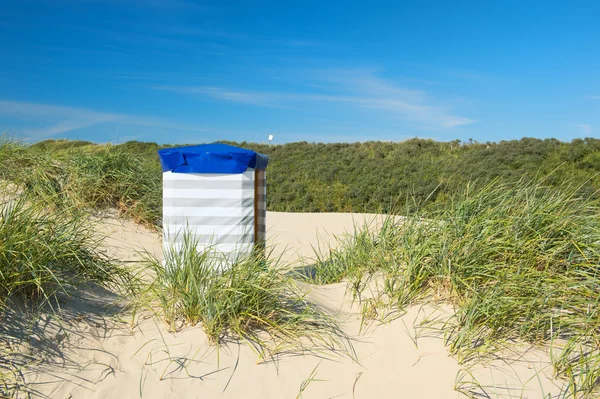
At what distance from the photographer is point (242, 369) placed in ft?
10.2

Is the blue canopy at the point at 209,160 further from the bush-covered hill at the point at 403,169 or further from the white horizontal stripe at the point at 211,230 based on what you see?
the bush-covered hill at the point at 403,169

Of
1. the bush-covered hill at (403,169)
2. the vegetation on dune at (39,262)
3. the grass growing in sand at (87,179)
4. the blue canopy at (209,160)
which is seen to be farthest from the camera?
the bush-covered hill at (403,169)

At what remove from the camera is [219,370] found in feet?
10.2

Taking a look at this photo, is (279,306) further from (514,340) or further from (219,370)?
(514,340)

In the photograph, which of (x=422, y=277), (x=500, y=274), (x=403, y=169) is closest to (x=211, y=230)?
(x=422, y=277)

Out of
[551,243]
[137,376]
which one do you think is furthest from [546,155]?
[137,376]

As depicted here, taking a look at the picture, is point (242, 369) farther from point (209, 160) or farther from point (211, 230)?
point (209, 160)

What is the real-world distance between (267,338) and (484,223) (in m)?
1.88

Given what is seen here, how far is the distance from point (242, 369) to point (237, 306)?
393 millimetres

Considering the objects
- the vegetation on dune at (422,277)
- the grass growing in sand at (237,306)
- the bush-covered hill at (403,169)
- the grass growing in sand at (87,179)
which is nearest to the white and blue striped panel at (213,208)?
the vegetation on dune at (422,277)

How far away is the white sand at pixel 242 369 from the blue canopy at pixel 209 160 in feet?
4.42

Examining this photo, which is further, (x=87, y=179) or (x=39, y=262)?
(x=87, y=179)

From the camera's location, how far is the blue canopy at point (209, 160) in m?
4.24

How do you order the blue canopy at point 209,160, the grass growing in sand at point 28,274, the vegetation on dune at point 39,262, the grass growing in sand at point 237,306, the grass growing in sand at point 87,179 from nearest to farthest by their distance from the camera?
the grass growing in sand at point 28,274 → the vegetation on dune at point 39,262 → the grass growing in sand at point 237,306 → the blue canopy at point 209,160 → the grass growing in sand at point 87,179
